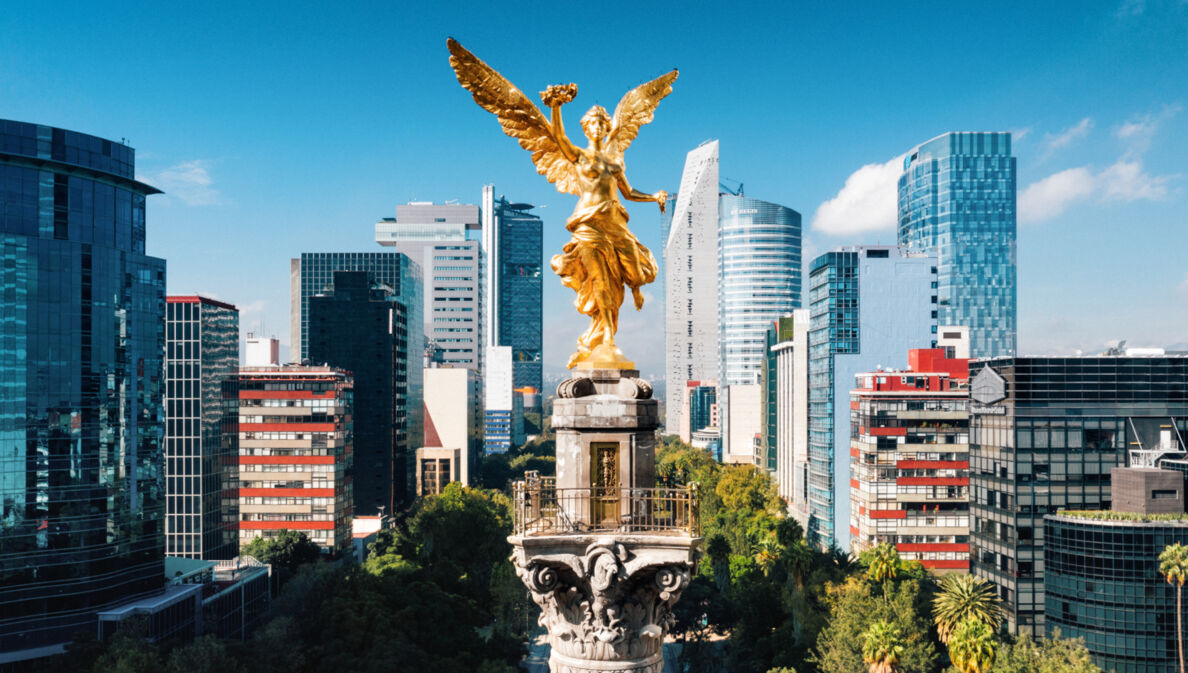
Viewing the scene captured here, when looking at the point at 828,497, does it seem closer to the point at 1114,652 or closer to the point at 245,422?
the point at 1114,652

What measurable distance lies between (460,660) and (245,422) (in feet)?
186

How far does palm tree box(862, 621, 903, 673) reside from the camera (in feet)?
147

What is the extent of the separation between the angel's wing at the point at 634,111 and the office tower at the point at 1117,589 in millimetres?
52524

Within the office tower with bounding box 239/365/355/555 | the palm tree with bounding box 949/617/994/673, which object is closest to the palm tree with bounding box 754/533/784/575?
the palm tree with bounding box 949/617/994/673

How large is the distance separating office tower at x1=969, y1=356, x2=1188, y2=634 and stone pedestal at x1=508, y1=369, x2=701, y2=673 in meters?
60.4

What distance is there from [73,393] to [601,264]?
59552 millimetres

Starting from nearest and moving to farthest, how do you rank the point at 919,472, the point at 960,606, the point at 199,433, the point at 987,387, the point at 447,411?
the point at 960,606, the point at 987,387, the point at 919,472, the point at 199,433, the point at 447,411

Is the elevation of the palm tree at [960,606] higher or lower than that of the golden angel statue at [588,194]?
lower

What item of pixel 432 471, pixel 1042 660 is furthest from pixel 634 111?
pixel 432 471

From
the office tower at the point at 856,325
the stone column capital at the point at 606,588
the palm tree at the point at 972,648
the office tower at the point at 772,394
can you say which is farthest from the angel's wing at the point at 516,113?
the office tower at the point at 772,394

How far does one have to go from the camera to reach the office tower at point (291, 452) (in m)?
94.6

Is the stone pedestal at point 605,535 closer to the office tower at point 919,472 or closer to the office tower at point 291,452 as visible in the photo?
the office tower at point 919,472

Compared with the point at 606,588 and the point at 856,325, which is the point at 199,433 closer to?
the point at 856,325

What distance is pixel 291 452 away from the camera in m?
95.2
